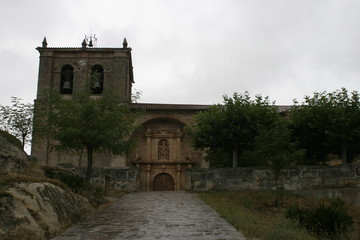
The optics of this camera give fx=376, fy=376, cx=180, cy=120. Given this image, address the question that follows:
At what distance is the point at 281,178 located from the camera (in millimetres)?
17469


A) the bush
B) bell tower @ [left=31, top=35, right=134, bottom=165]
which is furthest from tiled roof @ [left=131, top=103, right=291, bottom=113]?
the bush

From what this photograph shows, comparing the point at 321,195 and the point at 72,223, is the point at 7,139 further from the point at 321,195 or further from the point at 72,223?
the point at 321,195

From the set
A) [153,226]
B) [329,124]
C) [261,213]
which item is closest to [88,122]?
[261,213]

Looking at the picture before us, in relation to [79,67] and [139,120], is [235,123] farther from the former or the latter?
[79,67]

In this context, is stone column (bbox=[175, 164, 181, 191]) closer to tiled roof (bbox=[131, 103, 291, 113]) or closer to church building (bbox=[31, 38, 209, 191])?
church building (bbox=[31, 38, 209, 191])

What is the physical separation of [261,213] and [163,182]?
58.4ft

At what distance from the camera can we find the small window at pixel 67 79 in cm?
3009

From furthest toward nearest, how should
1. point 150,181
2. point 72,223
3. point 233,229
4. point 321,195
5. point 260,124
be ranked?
point 150,181 → point 260,124 → point 321,195 → point 72,223 → point 233,229

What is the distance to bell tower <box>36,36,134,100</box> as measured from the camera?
30.2m

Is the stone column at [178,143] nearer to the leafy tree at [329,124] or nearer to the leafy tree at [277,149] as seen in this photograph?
the leafy tree at [329,124]

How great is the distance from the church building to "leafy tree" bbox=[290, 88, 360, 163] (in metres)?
9.31

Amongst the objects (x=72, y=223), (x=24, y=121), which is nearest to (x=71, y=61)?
(x=24, y=121)

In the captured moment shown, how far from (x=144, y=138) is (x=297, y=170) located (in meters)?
15.1

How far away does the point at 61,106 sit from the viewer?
13.9m
